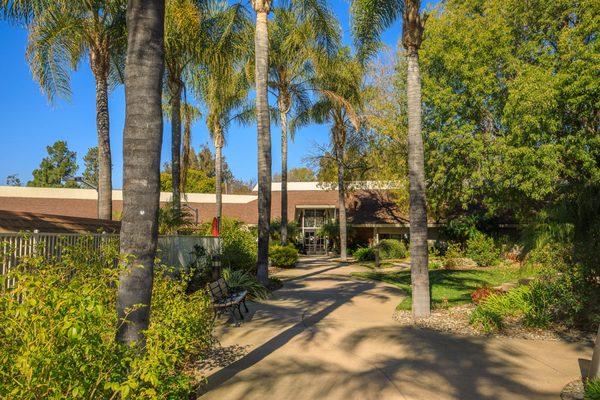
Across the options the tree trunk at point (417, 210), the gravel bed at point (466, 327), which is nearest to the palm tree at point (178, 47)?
the tree trunk at point (417, 210)

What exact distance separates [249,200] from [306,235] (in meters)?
6.51

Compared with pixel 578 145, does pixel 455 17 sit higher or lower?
higher

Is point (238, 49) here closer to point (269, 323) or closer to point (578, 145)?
point (269, 323)

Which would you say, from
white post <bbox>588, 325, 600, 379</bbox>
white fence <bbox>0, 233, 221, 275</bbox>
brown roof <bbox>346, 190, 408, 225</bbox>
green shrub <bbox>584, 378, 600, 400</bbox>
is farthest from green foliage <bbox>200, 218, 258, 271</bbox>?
brown roof <bbox>346, 190, 408, 225</bbox>

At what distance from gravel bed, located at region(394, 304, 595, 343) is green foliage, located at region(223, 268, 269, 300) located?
3795 mm

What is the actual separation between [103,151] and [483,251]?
20.2m

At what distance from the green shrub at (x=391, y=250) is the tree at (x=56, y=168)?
5269 cm

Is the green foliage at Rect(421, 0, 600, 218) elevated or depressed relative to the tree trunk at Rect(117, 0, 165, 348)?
elevated

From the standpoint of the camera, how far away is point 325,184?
3697 centimetres

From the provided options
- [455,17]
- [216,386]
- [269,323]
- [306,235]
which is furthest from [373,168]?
[216,386]

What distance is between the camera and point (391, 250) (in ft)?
98.9

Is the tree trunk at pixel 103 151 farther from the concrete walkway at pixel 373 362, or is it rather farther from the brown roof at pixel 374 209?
the brown roof at pixel 374 209

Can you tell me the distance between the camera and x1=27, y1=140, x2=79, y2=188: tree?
68.9 m

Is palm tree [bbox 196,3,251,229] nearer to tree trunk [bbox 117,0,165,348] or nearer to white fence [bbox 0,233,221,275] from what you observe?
white fence [bbox 0,233,221,275]
